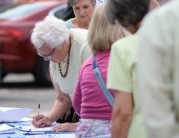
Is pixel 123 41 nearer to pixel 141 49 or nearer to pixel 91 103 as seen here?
pixel 141 49

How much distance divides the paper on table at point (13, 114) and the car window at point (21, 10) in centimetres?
772

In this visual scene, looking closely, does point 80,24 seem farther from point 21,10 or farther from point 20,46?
point 21,10

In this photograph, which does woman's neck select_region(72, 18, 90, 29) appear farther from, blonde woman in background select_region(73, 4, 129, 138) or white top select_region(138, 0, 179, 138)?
white top select_region(138, 0, 179, 138)

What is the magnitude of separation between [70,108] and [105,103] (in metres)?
1.33

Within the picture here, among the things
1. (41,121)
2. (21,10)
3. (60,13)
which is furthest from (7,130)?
(21,10)

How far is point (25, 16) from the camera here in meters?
12.7

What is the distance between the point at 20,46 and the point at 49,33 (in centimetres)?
777

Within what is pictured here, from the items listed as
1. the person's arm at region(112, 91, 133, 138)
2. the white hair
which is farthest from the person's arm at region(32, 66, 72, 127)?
the person's arm at region(112, 91, 133, 138)

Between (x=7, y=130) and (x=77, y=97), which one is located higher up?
(x=77, y=97)

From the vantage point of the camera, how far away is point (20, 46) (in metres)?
12.3

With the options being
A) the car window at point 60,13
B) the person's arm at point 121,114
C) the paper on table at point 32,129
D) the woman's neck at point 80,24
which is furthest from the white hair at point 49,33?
the car window at point 60,13

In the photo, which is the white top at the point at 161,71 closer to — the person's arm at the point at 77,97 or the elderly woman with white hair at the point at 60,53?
the person's arm at the point at 77,97

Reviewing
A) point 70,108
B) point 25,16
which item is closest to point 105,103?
point 70,108

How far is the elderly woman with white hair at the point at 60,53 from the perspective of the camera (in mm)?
4621
